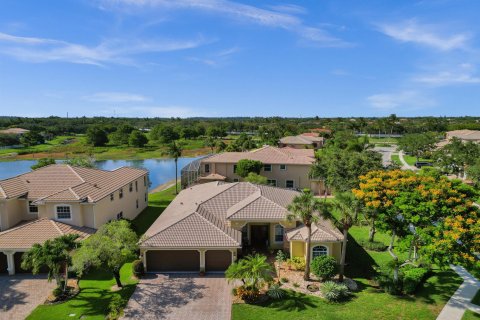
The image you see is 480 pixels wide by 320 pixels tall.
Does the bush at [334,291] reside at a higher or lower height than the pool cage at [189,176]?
lower

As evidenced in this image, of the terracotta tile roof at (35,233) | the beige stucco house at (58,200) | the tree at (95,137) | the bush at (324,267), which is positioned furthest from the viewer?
the tree at (95,137)

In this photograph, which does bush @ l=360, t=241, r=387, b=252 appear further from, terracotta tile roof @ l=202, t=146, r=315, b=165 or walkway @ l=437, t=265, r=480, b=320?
terracotta tile roof @ l=202, t=146, r=315, b=165

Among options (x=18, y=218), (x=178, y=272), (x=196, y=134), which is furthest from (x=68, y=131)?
(x=178, y=272)

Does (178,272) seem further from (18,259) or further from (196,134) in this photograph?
(196,134)

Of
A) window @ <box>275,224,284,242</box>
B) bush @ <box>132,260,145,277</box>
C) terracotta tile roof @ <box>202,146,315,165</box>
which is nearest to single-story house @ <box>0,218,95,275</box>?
bush @ <box>132,260,145,277</box>

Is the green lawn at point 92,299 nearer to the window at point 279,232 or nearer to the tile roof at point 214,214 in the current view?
the tile roof at point 214,214

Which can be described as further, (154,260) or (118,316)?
(154,260)

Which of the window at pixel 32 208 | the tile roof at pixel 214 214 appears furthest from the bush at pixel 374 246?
the window at pixel 32 208
